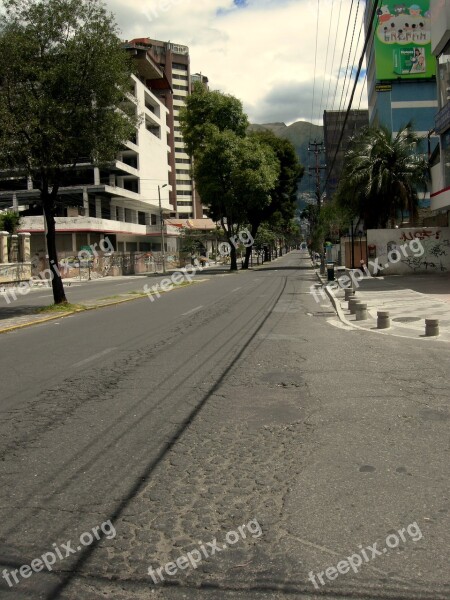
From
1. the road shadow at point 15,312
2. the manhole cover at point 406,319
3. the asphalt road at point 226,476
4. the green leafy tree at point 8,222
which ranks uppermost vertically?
the green leafy tree at point 8,222

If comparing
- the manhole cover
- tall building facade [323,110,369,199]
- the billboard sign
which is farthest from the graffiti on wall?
the billboard sign

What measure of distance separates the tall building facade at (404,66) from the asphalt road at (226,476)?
217 feet

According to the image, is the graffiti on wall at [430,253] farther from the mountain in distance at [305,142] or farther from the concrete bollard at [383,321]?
the concrete bollard at [383,321]

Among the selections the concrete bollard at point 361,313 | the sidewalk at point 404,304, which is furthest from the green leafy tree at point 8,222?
the concrete bollard at point 361,313

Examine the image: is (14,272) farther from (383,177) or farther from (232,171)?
(383,177)

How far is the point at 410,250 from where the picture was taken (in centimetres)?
3397

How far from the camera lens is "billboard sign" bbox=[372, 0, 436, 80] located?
224 feet

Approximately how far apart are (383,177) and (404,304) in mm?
20070

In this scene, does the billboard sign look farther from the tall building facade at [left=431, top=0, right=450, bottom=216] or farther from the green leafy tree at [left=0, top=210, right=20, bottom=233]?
the green leafy tree at [left=0, top=210, right=20, bottom=233]

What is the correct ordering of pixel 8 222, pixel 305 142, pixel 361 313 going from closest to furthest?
pixel 361 313 → pixel 8 222 → pixel 305 142

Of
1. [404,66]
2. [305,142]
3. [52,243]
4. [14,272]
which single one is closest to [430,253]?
[52,243]

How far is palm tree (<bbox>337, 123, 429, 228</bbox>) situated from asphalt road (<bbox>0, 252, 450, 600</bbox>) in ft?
95.2

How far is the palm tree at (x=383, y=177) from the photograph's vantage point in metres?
36.8

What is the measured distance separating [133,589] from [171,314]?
14155mm
